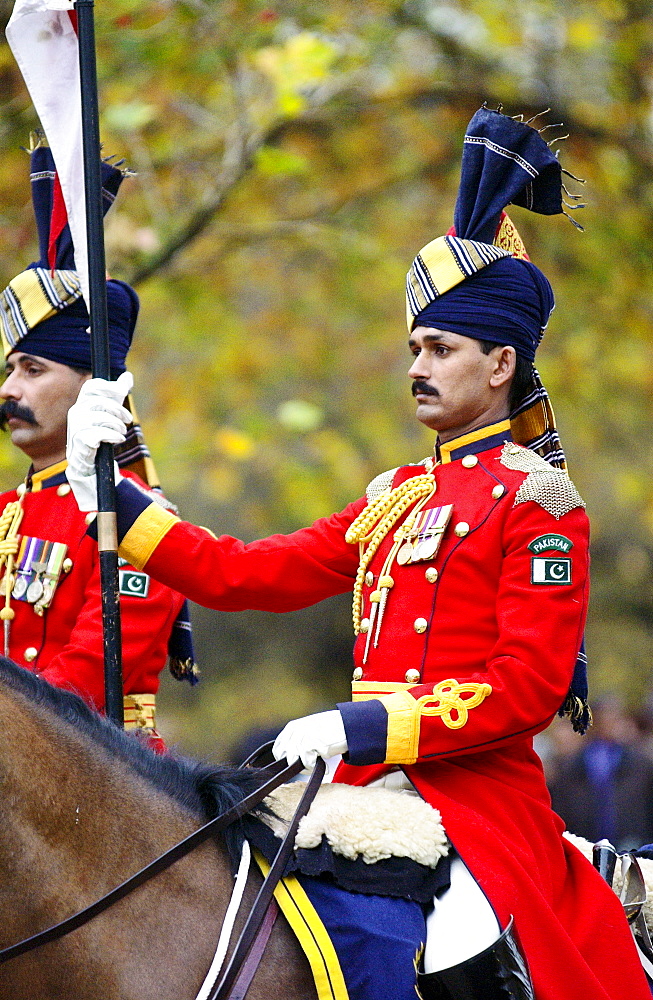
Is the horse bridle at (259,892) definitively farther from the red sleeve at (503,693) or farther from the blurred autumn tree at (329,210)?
the blurred autumn tree at (329,210)

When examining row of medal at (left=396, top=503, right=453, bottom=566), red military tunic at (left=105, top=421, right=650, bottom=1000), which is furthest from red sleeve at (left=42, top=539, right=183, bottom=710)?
row of medal at (left=396, top=503, right=453, bottom=566)

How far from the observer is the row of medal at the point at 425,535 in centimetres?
393

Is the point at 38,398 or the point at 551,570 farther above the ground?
the point at 38,398

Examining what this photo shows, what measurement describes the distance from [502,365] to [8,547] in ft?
6.08

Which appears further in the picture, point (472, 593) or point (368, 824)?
point (472, 593)

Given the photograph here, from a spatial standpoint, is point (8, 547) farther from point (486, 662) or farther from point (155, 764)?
point (486, 662)

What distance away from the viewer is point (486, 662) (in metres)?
3.77

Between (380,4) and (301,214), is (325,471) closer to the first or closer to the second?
(301,214)

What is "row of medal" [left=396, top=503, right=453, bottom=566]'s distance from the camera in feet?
12.9

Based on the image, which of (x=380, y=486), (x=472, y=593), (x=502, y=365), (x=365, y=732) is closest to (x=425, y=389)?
(x=502, y=365)

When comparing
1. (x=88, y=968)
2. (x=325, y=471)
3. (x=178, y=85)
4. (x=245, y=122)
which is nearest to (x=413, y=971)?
(x=88, y=968)

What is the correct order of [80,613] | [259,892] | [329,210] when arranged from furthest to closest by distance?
[329,210] → [80,613] → [259,892]

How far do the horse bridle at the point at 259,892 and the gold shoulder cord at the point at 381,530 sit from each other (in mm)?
647

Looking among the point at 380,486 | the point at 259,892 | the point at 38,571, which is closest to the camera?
the point at 259,892
